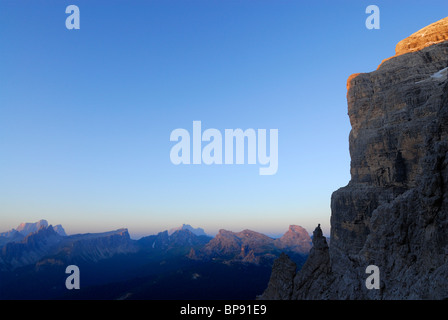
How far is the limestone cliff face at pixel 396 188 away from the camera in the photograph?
22891 millimetres

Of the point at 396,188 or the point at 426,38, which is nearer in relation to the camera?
the point at 396,188

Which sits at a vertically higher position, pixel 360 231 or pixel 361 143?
pixel 361 143

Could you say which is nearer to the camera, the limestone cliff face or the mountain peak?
the limestone cliff face

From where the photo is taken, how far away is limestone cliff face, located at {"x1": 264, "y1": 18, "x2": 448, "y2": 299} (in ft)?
75.1

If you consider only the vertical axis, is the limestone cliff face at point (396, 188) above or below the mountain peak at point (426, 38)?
below

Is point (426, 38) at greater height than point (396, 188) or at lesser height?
greater

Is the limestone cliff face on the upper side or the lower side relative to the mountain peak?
lower

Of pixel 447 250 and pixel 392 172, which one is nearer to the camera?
pixel 447 250

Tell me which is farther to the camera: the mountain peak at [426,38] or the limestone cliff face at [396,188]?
the mountain peak at [426,38]

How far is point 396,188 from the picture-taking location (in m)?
46.3
